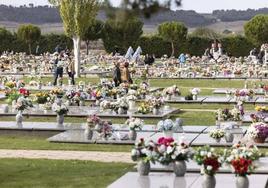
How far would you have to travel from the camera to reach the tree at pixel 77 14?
146 feet

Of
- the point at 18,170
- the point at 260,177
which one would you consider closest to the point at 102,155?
the point at 18,170

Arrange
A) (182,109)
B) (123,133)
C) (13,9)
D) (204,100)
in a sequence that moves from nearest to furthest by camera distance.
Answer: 1. (123,133)
2. (182,109)
3. (204,100)
4. (13,9)

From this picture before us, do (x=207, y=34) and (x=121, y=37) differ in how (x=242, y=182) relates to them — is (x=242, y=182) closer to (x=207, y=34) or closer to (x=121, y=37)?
(x=121, y=37)

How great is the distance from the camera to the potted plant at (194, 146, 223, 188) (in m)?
11.8

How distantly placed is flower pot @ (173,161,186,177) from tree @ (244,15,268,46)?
55.4 metres

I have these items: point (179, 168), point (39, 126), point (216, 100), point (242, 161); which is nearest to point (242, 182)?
point (242, 161)

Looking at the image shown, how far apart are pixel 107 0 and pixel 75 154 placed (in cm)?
938

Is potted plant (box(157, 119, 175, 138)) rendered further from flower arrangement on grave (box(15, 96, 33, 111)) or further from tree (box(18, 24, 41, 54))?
tree (box(18, 24, 41, 54))

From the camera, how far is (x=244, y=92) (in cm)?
2702

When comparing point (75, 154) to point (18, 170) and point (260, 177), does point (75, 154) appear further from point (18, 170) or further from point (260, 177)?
point (260, 177)

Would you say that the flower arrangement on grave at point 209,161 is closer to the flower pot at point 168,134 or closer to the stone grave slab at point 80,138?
the flower pot at point 168,134

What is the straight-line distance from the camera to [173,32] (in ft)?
232

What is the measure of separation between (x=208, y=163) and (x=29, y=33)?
6431 centimetres

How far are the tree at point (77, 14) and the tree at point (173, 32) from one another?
25584 millimetres
